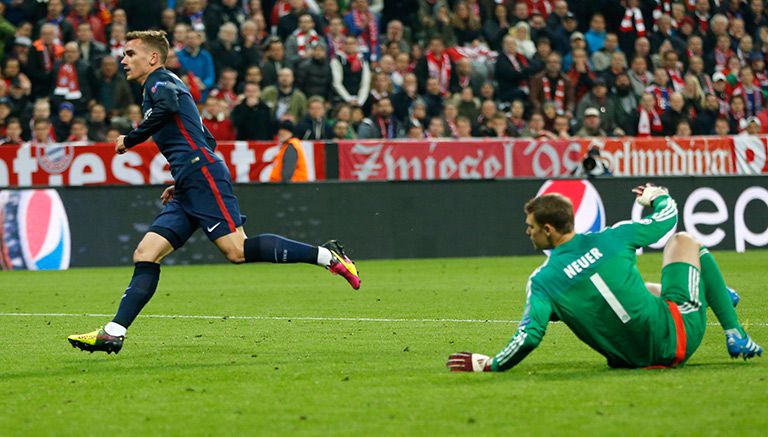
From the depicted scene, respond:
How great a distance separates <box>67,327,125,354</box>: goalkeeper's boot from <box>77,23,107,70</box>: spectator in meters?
13.7

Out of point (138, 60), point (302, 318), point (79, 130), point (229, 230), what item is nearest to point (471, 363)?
point (229, 230)

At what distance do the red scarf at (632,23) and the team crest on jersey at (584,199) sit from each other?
846 cm

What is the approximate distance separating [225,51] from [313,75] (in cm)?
153

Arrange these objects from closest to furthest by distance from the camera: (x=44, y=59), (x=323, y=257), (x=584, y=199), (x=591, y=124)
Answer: (x=323, y=257)
(x=584, y=199)
(x=44, y=59)
(x=591, y=124)

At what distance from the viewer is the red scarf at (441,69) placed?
24703 millimetres

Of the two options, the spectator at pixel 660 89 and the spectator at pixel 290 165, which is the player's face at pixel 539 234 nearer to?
the spectator at pixel 290 165

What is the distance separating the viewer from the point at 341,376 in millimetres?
8000

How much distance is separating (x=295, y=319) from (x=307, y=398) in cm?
463

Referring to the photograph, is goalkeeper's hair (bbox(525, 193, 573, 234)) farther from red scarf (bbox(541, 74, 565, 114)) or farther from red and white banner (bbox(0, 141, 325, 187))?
red scarf (bbox(541, 74, 565, 114))

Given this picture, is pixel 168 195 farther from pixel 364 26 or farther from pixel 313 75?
pixel 364 26

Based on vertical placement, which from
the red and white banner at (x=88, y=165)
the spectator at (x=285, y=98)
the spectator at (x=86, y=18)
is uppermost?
the spectator at (x=86, y=18)

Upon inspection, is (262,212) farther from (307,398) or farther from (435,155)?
→ (307,398)

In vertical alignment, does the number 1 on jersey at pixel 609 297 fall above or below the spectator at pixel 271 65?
below

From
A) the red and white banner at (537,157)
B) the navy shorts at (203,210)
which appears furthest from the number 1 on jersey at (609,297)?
the red and white banner at (537,157)
